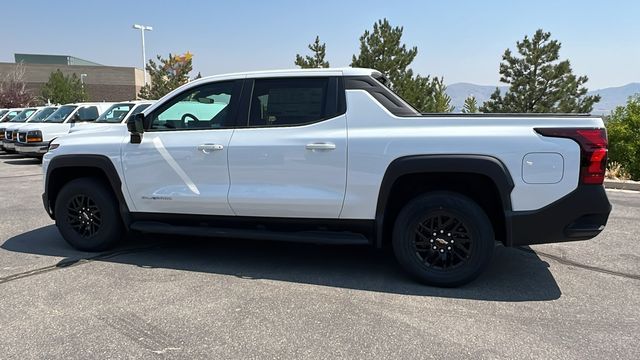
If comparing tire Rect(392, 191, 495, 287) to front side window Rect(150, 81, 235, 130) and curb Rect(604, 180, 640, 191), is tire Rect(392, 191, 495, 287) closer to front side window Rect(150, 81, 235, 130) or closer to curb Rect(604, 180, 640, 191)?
front side window Rect(150, 81, 235, 130)

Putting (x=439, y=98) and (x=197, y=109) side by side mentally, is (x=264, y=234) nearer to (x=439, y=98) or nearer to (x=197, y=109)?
(x=197, y=109)

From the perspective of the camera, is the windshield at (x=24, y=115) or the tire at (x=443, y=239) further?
the windshield at (x=24, y=115)

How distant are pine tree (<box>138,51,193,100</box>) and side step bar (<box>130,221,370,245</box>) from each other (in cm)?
2687

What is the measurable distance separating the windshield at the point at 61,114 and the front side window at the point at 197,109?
11.5 metres

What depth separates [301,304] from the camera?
3883 millimetres

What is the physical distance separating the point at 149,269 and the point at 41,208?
3993 millimetres

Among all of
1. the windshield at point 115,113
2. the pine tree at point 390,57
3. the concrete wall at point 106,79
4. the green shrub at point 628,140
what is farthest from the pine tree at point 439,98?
the concrete wall at point 106,79

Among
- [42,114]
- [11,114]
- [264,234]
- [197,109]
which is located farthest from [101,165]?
[11,114]

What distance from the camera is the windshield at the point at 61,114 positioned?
14812 millimetres

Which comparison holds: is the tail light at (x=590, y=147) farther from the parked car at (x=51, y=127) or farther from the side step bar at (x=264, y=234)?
the parked car at (x=51, y=127)

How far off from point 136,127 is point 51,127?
11.0 metres

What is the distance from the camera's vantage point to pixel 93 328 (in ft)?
11.4

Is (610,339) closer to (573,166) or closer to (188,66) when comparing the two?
(573,166)

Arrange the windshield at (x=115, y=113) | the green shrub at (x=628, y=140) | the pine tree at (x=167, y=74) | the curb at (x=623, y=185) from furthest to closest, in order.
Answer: the pine tree at (x=167, y=74) → the windshield at (x=115, y=113) → the green shrub at (x=628, y=140) → the curb at (x=623, y=185)
